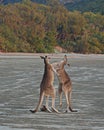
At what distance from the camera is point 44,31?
103812mm

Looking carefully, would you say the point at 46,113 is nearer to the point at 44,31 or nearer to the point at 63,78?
the point at 63,78

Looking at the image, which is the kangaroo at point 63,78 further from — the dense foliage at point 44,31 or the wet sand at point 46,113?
the dense foliage at point 44,31

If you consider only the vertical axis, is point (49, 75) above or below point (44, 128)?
above

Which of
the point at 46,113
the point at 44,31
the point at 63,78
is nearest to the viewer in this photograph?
the point at 46,113

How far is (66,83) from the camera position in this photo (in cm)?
1253

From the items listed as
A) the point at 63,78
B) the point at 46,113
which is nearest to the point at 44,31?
the point at 63,78

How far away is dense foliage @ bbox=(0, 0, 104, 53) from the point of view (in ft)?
307

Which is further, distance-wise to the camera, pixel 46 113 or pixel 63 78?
pixel 63 78

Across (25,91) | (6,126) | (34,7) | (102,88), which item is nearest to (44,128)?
(6,126)

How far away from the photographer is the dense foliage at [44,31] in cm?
9344

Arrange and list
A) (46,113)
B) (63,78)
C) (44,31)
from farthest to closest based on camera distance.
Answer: (44,31)
(63,78)
(46,113)

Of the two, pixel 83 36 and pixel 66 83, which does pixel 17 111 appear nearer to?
pixel 66 83

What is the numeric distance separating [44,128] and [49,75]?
199cm

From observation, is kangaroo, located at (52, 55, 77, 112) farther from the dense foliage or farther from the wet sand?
the dense foliage
